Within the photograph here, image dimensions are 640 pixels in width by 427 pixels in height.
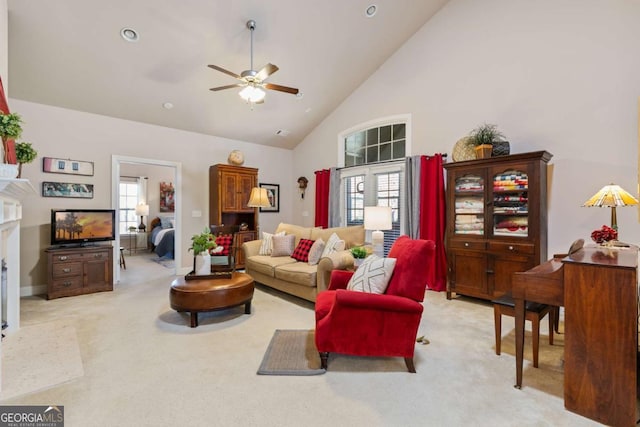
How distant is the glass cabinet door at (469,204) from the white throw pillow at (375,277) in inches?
81.9

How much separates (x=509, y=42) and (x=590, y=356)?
3.80 meters

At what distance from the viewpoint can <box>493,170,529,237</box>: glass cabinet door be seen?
135 inches

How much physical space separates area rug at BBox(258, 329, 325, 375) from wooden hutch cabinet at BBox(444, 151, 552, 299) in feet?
7.52

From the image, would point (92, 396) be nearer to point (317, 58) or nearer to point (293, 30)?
point (293, 30)

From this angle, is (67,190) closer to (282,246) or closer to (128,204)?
(282,246)

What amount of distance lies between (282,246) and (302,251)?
42 centimetres

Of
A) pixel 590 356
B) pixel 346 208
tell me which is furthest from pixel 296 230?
pixel 590 356

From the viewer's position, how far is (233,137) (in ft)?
19.8

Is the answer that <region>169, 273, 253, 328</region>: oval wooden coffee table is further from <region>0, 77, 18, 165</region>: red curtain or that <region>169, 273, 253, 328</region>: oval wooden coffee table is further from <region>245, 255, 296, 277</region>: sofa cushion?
<region>0, 77, 18, 165</region>: red curtain

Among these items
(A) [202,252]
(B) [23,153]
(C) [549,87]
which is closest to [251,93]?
(A) [202,252]

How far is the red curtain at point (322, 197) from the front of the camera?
5.96m

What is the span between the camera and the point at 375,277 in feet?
7.63

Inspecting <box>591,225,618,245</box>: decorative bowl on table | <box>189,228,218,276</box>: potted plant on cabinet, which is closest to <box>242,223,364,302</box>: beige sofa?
<box>189,228,218,276</box>: potted plant on cabinet

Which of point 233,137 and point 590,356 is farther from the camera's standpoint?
point 233,137
